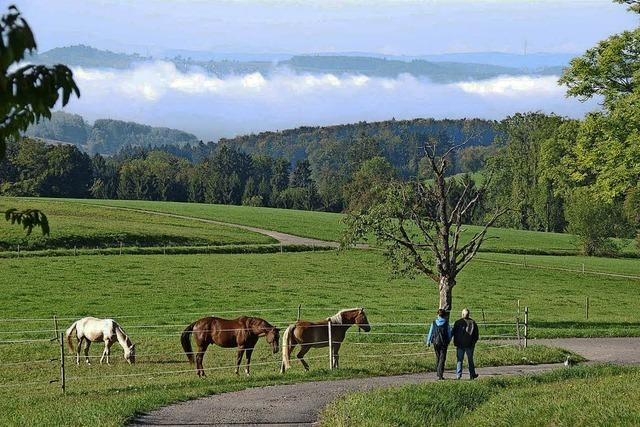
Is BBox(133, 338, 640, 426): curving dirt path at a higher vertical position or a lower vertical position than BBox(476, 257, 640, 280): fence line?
higher

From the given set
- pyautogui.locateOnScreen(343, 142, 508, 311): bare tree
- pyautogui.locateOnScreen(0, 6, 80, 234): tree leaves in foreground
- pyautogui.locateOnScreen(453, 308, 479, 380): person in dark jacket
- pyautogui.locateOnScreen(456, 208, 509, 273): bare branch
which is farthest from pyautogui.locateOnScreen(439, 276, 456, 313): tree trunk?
pyautogui.locateOnScreen(0, 6, 80, 234): tree leaves in foreground

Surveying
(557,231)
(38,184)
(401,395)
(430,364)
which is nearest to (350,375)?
(430,364)

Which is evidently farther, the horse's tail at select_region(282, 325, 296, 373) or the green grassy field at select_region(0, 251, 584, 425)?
the horse's tail at select_region(282, 325, 296, 373)

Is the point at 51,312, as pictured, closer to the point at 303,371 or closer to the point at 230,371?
the point at 230,371

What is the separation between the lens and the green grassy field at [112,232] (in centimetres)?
6944

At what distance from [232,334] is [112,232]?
2050 inches

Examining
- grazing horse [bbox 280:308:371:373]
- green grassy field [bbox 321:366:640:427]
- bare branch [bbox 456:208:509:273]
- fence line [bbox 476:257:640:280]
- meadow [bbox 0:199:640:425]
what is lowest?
fence line [bbox 476:257:640:280]

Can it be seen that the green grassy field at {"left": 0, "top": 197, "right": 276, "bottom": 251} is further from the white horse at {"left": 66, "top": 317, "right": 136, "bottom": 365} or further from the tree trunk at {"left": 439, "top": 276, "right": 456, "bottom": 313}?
the tree trunk at {"left": 439, "top": 276, "right": 456, "bottom": 313}

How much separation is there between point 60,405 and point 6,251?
5022 centimetres

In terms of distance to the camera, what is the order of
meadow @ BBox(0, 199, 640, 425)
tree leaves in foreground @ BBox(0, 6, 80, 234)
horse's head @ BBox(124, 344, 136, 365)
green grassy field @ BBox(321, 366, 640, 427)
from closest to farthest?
tree leaves in foreground @ BBox(0, 6, 80, 234) < green grassy field @ BBox(321, 366, 640, 427) < meadow @ BBox(0, 199, 640, 425) < horse's head @ BBox(124, 344, 136, 365)

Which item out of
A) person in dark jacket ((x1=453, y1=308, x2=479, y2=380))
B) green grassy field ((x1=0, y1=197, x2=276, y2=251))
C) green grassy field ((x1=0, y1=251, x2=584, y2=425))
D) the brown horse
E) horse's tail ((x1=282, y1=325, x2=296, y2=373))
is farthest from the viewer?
green grassy field ((x1=0, y1=197, x2=276, y2=251))

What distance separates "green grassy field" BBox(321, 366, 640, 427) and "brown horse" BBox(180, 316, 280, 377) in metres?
7.87

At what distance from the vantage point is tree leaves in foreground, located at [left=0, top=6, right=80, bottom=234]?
6.43 m

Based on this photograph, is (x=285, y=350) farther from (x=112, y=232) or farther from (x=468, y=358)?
(x=112, y=232)
